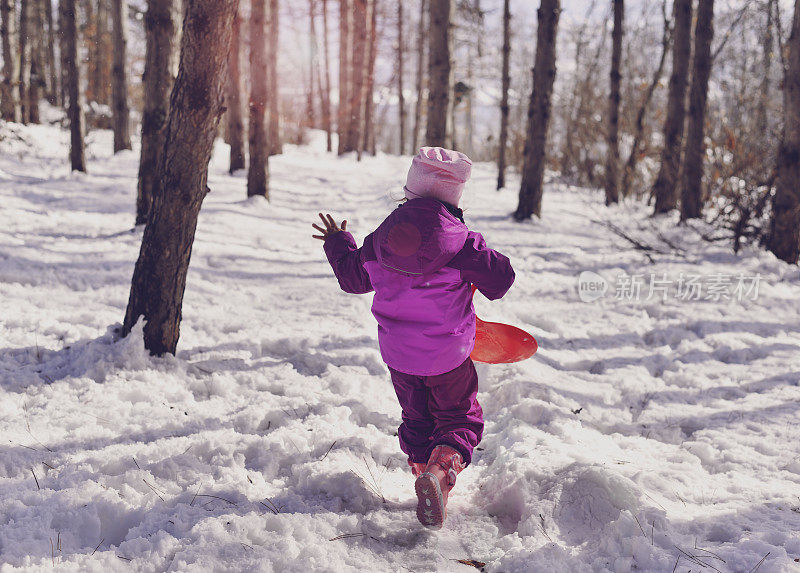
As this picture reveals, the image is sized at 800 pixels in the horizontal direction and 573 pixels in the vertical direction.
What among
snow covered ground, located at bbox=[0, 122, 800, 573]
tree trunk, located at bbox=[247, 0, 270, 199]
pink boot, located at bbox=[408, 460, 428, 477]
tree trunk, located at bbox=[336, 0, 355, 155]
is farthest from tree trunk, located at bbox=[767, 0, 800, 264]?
tree trunk, located at bbox=[336, 0, 355, 155]

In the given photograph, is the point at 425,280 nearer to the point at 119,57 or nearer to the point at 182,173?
the point at 182,173

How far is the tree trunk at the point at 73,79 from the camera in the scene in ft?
28.2

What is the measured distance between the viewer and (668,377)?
180 inches

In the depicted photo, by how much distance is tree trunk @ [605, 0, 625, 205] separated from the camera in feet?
40.7

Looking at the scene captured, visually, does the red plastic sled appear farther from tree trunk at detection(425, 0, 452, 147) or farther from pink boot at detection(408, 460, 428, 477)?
tree trunk at detection(425, 0, 452, 147)

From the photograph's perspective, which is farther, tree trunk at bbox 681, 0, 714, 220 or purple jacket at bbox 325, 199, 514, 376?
tree trunk at bbox 681, 0, 714, 220

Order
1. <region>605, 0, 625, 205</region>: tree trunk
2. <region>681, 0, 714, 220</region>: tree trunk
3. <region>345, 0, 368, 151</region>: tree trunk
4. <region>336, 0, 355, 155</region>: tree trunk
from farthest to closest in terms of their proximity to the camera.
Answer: <region>336, 0, 355, 155</region>: tree trunk < <region>345, 0, 368, 151</region>: tree trunk < <region>605, 0, 625, 205</region>: tree trunk < <region>681, 0, 714, 220</region>: tree trunk

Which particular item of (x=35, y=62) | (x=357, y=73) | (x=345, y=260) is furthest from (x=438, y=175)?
(x=35, y=62)

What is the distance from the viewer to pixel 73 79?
8.70 m

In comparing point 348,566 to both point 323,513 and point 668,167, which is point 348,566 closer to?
point 323,513

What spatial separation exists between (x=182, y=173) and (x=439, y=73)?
245 inches

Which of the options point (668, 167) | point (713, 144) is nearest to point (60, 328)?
point (713, 144)

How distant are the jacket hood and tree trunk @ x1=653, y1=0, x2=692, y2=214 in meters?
9.43

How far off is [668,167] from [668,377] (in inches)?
294
